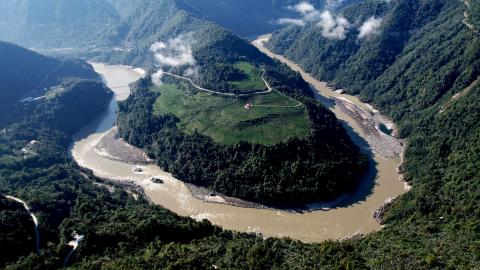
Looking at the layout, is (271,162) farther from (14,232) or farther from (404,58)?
(404,58)

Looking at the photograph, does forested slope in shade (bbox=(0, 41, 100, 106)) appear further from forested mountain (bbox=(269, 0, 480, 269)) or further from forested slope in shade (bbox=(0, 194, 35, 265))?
forested mountain (bbox=(269, 0, 480, 269))

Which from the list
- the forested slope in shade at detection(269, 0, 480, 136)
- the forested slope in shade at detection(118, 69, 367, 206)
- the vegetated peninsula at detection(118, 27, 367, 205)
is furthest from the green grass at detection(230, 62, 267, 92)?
the forested slope in shade at detection(269, 0, 480, 136)

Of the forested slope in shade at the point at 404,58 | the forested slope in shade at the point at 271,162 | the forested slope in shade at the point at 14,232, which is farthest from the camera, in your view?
the forested slope in shade at the point at 404,58

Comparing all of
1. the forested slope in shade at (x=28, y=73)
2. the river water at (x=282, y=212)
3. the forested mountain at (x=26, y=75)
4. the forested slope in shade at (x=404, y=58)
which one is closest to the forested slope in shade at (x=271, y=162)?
the river water at (x=282, y=212)

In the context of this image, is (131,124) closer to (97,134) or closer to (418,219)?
(97,134)

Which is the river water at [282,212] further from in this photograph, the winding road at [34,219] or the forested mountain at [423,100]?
the winding road at [34,219]

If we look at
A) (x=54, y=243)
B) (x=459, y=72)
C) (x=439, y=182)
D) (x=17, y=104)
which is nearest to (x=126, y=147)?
(x=17, y=104)

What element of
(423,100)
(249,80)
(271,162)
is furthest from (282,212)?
(249,80)

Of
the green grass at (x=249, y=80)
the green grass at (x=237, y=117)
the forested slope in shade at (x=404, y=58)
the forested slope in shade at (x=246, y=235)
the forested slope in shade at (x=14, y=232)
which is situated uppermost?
the forested slope in shade at (x=404, y=58)
